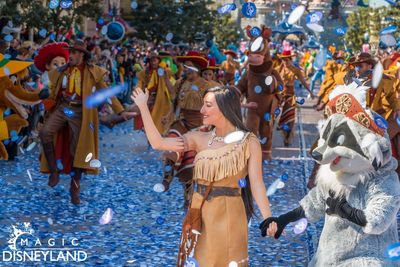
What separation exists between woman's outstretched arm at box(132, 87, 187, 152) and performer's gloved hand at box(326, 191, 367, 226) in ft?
3.26

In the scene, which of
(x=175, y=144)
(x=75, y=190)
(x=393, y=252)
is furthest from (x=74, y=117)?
(x=393, y=252)

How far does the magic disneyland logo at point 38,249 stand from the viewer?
812cm

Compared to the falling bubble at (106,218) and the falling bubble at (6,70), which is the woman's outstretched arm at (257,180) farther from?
the falling bubble at (6,70)

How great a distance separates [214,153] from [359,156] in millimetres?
898

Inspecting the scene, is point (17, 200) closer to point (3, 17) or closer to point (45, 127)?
point (45, 127)

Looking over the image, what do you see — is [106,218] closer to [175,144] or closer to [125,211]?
[125,211]

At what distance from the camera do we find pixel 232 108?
19.0 feet

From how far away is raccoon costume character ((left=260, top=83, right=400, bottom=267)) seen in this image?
520 centimetres

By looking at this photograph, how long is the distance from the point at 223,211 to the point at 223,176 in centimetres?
20

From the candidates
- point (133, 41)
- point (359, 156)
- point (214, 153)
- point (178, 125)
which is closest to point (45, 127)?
point (178, 125)

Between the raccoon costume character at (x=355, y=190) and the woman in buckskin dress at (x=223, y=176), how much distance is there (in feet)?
0.86

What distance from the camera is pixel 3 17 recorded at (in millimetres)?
17359

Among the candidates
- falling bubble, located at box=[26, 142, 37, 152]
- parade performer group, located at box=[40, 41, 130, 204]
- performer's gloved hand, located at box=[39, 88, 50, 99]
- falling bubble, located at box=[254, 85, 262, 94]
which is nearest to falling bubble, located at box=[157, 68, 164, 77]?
falling bubble, located at box=[254, 85, 262, 94]

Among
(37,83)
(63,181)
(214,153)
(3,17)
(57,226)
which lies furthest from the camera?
(3,17)
